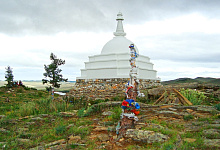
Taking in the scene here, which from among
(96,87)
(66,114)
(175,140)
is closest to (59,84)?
(96,87)

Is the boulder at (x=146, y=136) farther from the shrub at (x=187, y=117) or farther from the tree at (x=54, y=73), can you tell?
the tree at (x=54, y=73)

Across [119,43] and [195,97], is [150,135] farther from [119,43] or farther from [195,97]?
[119,43]

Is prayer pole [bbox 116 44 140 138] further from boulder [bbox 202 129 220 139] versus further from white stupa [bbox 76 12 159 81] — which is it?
white stupa [bbox 76 12 159 81]

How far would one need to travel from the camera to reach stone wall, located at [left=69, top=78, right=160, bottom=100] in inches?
582

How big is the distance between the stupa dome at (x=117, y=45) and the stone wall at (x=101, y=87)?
9.57 ft

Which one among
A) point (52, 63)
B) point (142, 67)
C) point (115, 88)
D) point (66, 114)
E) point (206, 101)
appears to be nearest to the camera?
point (66, 114)

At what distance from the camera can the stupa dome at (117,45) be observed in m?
16.9

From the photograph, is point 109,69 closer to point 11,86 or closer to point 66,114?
point 66,114

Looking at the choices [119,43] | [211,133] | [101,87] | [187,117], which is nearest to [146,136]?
[211,133]

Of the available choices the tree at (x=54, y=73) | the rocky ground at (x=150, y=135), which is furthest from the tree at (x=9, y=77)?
the rocky ground at (x=150, y=135)

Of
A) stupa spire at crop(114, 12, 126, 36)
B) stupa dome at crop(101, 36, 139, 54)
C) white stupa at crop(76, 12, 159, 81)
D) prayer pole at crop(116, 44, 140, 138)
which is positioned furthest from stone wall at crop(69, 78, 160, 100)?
prayer pole at crop(116, 44, 140, 138)

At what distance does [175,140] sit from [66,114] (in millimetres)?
4895

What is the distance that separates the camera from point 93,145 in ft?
14.3

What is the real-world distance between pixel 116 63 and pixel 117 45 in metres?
1.95
